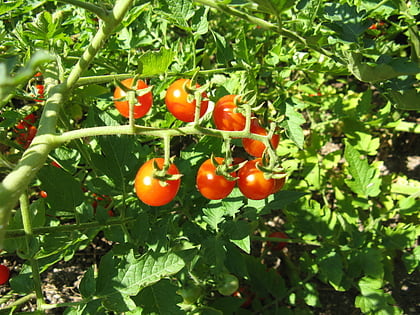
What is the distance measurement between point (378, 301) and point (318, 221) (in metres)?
0.42

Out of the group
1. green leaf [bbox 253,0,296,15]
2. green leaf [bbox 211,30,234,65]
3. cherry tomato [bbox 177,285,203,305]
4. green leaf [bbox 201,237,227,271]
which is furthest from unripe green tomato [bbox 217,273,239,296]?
green leaf [bbox 253,0,296,15]

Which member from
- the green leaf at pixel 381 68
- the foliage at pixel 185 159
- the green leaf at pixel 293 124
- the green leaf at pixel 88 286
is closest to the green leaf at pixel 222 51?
the foliage at pixel 185 159

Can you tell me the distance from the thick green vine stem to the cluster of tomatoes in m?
0.13

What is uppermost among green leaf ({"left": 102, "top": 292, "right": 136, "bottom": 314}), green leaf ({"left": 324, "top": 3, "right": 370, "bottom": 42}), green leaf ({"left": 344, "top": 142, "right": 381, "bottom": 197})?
green leaf ({"left": 324, "top": 3, "right": 370, "bottom": 42})

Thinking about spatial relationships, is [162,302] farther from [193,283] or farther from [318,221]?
[318,221]

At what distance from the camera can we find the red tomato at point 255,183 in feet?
3.61

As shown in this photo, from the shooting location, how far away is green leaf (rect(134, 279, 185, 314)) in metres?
1.18

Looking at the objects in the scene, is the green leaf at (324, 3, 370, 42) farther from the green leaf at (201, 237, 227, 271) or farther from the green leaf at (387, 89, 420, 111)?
the green leaf at (201, 237, 227, 271)

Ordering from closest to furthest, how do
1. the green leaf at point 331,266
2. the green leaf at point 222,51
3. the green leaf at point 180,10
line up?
the green leaf at point 180,10 < the green leaf at point 222,51 < the green leaf at point 331,266

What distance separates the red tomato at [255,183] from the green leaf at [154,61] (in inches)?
16.0

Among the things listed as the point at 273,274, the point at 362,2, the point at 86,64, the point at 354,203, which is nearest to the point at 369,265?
the point at 354,203

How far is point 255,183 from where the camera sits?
1.11 meters

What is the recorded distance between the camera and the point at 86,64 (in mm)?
1019

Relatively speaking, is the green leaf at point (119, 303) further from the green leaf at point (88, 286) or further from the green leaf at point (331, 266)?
the green leaf at point (331, 266)
